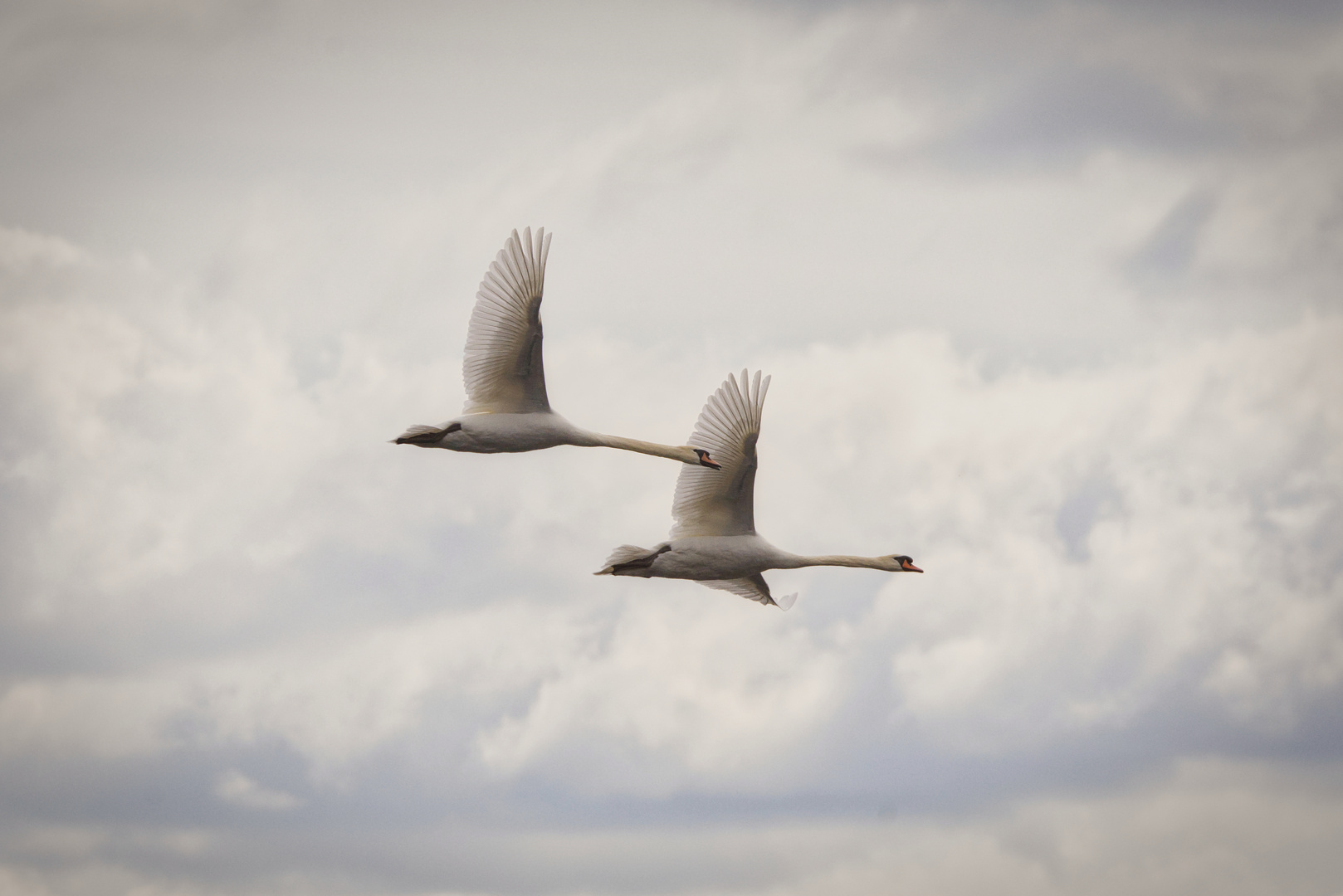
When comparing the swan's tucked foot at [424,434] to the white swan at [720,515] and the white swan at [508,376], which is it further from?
the white swan at [720,515]

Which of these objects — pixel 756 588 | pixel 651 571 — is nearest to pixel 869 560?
pixel 756 588

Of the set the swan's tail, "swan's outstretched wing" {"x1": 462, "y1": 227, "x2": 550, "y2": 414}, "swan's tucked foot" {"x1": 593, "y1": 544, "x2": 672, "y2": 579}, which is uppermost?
"swan's outstretched wing" {"x1": 462, "y1": 227, "x2": 550, "y2": 414}

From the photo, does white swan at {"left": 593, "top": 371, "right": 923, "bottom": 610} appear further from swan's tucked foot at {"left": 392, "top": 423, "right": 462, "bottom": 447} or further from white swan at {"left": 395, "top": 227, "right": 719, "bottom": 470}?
swan's tucked foot at {"left": 392, "top": 423, "right": 462, "bottom": 447}

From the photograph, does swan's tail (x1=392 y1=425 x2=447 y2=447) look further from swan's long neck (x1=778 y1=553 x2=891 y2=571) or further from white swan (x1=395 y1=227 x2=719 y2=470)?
swan's long neck (x1=778 y1=553 x2=891 y2=571)

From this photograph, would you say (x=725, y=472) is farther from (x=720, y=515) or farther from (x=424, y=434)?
(x=424, y=434)

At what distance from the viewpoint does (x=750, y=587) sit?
62750 mm

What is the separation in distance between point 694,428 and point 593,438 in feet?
9.38

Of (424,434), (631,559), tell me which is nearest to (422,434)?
(424,434)

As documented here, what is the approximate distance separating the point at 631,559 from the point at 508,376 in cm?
581

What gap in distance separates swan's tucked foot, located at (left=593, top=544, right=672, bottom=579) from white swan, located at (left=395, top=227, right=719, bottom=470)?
267 centimetres

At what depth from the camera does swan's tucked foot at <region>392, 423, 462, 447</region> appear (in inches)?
2233

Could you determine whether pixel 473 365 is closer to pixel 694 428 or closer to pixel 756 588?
pixel 694 428

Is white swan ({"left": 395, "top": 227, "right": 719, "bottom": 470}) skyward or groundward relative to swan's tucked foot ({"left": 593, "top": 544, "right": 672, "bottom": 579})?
skyward

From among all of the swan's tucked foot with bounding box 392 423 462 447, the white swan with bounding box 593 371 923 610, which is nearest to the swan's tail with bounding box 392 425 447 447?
the swan's tucked foot with bounding box 392 423 462 447
